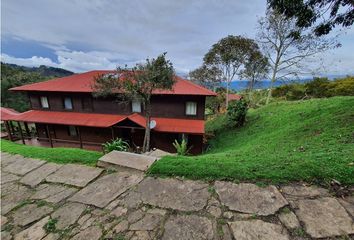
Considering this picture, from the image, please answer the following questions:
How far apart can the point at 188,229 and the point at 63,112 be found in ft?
45.5

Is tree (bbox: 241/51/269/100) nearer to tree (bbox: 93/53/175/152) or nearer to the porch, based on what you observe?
tree (bbox: 93/53/175/152)

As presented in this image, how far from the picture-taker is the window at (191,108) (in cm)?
1088

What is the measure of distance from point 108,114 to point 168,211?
11122 millimetres

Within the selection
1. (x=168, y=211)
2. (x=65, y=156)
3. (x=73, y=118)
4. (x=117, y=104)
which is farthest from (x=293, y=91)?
(x=65, y=156)

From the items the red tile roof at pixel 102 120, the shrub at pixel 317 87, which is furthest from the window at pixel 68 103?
the shrub at pixel 317 87

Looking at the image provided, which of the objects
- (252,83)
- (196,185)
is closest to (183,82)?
(196,185)

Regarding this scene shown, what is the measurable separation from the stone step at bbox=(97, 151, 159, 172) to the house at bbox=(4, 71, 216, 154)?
6543mm

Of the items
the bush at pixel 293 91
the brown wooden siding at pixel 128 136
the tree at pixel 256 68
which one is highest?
the tree at pixel 256 68

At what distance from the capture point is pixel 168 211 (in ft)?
6.43

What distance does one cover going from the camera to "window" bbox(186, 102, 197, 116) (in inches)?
428

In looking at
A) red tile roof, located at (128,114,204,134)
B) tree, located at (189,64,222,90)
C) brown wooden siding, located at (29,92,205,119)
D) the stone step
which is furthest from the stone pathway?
tree, located at (189,64,222,90)

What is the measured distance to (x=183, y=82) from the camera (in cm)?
1151

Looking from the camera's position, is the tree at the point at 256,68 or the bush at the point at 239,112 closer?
the bush at the point at 239,112

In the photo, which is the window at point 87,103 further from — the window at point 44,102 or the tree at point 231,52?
the tree at point 231,52
